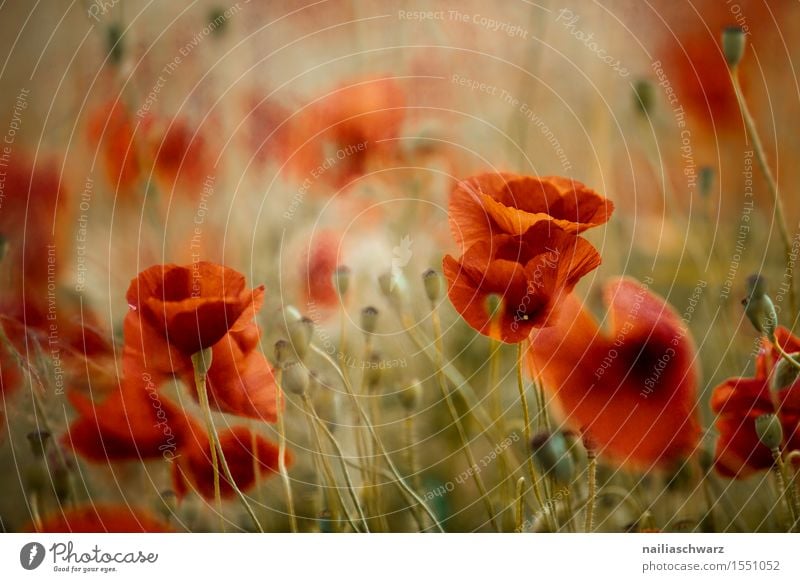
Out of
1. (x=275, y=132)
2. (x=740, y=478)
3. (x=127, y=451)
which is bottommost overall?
(x=740, y=478)

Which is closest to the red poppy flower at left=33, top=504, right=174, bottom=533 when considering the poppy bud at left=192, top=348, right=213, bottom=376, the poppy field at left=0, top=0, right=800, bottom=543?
the poppy field at left=0, top=0, right=800, bottom=543

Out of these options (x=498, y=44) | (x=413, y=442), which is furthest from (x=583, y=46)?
(x=413, y=442)

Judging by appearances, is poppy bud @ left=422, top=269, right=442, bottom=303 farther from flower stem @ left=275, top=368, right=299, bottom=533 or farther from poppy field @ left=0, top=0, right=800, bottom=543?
flower stem @ left=275, top=368, right=299, bottom=533

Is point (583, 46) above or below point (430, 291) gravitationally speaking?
above

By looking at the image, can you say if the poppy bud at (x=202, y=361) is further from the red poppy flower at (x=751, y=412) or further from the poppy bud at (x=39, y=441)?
the red poppy flower at (x=751, y=412)

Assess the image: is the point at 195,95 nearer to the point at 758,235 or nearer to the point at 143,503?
the point at 143,503
